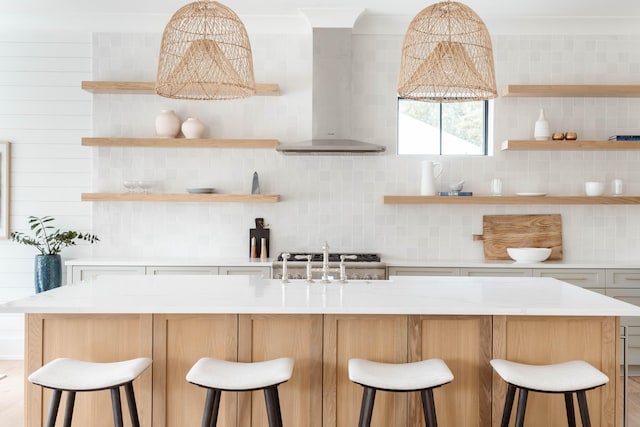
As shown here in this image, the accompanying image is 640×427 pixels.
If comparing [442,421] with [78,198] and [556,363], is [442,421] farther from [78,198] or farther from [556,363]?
[78,198]

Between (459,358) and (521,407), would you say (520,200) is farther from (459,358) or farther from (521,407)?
(521,407)

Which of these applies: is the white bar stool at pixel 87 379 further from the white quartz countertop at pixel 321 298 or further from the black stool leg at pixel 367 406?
the black stool leg at pixel 367 406

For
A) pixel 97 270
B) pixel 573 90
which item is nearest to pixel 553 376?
pixel 573 90

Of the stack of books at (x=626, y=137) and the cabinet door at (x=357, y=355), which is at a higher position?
the stack of books at (x=626, y=137)

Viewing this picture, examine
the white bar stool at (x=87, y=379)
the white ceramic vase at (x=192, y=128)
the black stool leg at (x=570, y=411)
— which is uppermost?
the white ceramic vase at (x=192, y=128)

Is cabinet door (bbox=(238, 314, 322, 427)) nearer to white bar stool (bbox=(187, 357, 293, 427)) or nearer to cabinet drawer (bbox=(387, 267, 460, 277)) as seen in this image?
white bar stool (bbox=(187, 357, 293, 427))

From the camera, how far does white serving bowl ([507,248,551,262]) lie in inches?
192

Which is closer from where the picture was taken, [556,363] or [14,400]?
[556,363]

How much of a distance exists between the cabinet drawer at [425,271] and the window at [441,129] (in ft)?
4.11

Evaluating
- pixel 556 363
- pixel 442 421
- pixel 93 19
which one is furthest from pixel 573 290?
pixel 93 19

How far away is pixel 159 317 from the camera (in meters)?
2.66

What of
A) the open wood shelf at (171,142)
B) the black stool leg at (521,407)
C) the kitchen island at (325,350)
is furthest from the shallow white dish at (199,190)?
the black stool leg at (521,407)

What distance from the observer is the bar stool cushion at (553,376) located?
2.27m

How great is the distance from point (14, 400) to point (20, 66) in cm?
304
